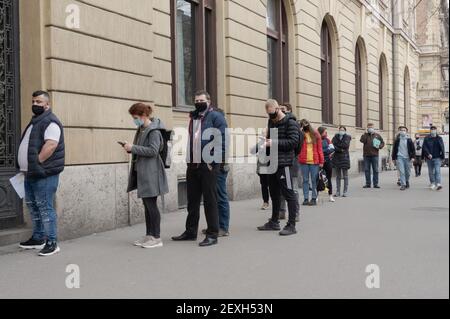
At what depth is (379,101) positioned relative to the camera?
26.9 meters

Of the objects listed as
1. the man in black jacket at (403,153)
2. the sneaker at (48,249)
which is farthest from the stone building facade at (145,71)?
the man in black jacket at (403,153)

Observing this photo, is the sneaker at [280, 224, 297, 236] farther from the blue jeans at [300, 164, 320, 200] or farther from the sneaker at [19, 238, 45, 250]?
the blue jeans at [300, 164, 320, 200]

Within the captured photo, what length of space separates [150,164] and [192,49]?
566 centimetres

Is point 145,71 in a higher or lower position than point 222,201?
higher

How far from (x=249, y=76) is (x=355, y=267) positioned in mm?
8111

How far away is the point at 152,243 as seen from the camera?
23.0 feet

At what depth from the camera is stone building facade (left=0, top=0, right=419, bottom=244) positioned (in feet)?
24.8

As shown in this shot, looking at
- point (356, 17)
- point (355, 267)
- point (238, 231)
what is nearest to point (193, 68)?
point (238, 231)

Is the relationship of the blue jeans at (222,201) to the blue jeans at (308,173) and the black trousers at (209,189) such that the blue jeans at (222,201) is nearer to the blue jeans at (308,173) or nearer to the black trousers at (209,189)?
the black trousers at (209,189)

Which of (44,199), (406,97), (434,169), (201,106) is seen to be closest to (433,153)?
(434,169)

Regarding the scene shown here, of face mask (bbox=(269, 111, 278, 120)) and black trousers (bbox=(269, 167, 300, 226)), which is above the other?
face mask (bbox=(269, 111, 278, 120))

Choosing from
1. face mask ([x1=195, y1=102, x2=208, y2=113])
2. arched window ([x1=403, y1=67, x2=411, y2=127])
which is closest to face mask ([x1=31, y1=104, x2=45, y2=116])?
face mask ([x1=195, y1=102, x2=208, y2=113])

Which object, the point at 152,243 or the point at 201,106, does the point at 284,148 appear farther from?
the point at 152,243

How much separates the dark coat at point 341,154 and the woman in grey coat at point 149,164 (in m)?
7.33
